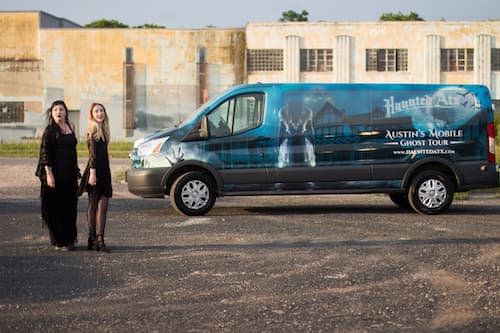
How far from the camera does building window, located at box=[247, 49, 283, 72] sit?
53625mm

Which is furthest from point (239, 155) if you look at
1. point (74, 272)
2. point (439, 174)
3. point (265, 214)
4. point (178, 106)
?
point (178, 106)

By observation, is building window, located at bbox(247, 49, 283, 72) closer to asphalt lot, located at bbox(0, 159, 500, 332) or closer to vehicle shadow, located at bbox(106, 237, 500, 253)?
asphalt lot, located at bbox(0, 159, 500, 332)

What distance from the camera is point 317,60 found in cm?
5372

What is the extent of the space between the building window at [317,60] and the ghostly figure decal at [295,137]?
127ft

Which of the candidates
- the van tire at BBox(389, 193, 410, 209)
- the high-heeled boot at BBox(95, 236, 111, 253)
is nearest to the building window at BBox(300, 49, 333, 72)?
the van tire at BBox(389, 193, 410, 209)

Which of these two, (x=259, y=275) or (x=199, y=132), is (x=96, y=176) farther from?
(x=199, y=132)

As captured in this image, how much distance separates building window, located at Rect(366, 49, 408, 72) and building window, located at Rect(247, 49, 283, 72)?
532 centimetres

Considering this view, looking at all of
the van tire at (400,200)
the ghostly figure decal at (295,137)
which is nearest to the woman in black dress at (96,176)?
the ghostly figure decal at (295,137)

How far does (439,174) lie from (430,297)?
7.89 metres

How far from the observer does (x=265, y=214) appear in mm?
15570

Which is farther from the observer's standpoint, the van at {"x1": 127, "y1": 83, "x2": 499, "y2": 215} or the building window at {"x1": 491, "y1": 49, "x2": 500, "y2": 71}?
the building window at {"x1": 491, "y1": 49, "x2": 500, "y2": 71}

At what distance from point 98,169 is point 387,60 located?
144ft

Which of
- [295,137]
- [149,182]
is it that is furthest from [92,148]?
[295,137]

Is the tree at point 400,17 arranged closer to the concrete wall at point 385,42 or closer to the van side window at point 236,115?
the concrete wall at point 385,42
